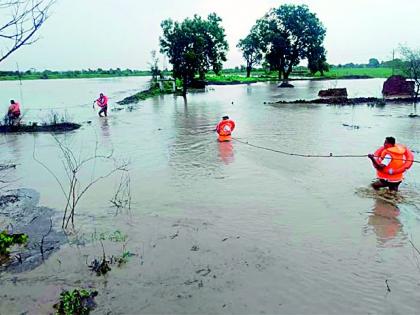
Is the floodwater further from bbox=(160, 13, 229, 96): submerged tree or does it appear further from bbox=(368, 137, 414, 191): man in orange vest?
bbox=(160, 13, 229, 96): submerged tree

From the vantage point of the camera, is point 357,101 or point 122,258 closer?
point 122,258

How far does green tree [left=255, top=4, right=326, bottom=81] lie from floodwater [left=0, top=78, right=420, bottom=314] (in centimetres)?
5293

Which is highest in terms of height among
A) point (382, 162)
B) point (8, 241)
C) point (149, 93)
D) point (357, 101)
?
point (149, 93)

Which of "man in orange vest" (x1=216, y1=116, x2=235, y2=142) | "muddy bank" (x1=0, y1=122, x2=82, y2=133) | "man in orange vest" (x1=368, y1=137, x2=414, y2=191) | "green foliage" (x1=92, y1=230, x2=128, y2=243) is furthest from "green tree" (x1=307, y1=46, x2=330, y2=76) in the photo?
"green foliage" (x1=92, y1=230, x2=128, y2=243)

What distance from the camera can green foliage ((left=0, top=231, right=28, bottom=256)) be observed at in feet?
21.0

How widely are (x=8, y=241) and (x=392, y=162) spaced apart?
7.57m

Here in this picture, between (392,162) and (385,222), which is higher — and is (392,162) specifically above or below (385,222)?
above

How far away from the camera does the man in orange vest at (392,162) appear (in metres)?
8.86

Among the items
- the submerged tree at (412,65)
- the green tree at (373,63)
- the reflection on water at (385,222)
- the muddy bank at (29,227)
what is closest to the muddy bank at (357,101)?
the submerged tree at (412,65)

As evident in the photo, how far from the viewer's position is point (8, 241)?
654 cm

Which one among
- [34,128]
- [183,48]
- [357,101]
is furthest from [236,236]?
[183,48]

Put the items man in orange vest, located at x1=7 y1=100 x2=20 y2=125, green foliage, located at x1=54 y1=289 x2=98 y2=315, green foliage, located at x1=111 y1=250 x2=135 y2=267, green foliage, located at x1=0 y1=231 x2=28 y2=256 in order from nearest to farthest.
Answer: green foliage, located at x1=54 y1=289 x2=98 y2=315 < green foliage, located at x1=111 y1=250 x2=135 y2=267 < green foliage, located at x1=0 y1=231 x2=28 y2=256 < man in orange vest, located at x1=7 y1=100 x2=20 y2=125

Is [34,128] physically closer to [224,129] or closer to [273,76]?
Answer: [224,129]

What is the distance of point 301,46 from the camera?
65812 millimetres
